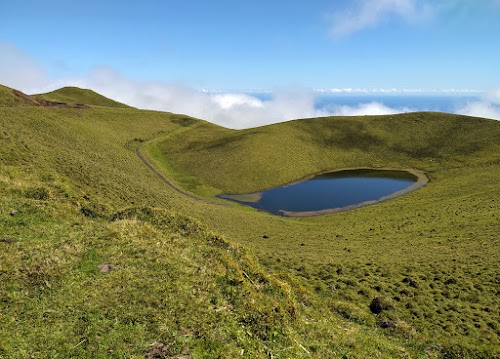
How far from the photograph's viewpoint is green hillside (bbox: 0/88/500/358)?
12.0 meters

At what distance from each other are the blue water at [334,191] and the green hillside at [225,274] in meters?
7.41

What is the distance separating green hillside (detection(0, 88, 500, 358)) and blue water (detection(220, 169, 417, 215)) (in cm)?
741

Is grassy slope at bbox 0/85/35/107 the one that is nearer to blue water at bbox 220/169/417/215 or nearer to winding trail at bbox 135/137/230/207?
winding trail at bbox 135/137/230/207

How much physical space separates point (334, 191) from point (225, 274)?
68.7 m

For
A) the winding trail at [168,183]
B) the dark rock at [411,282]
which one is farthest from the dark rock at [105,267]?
the winding trail at [168,183]

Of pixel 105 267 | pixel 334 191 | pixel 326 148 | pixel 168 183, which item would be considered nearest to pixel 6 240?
pixel 105 267

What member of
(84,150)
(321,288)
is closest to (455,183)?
(321,288)

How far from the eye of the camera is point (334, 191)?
267 feet

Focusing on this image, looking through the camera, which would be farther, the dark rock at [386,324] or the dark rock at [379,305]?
the dark rock at [379,305]

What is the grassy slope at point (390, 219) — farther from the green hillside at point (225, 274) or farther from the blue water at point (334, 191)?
the blue water at point (334, 191)

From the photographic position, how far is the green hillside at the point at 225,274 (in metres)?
12.0

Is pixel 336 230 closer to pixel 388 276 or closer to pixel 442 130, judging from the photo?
pixel 388 276

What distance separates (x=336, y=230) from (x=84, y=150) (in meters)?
60.4

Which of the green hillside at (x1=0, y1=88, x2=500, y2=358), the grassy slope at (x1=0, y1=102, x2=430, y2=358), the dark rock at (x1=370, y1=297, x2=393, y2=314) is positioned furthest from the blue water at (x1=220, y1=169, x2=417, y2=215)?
the grassy slope at (x1=0, y1=102, x2=430, y2=358)
